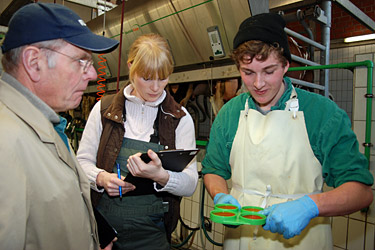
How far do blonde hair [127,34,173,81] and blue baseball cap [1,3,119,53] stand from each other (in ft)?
1.63

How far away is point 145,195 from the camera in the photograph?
1.65m

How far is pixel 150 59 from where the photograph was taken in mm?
1585

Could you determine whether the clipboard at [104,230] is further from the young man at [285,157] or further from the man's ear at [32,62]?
the man's ear at [32,62]

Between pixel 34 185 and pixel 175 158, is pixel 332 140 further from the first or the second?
pixel 34 185

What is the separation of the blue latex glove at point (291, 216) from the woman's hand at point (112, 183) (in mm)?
724

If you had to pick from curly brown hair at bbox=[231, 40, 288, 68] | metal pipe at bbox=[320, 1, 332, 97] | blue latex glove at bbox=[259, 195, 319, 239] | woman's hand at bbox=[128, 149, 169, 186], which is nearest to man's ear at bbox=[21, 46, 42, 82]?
woman's hand at bbox=[128, 149, 169, 186]

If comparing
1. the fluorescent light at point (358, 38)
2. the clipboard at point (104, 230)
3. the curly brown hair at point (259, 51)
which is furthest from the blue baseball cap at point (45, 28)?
the fluorescent light at point (358, 38)

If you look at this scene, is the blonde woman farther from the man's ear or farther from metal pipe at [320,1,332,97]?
metal pipe at [320,1,332,97]

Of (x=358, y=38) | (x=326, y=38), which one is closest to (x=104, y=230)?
(x=326, y=38)

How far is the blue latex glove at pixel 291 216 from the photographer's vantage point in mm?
1148

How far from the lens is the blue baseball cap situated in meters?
0.97

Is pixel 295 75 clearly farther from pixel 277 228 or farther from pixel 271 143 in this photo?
pixel 277 228

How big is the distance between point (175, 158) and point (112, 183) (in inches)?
13.7

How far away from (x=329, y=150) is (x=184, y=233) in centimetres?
287
